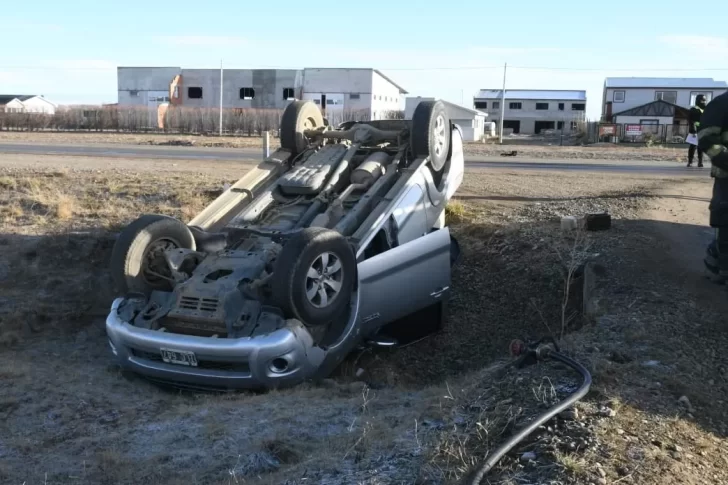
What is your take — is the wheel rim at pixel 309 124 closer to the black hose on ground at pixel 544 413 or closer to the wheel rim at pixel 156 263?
the wheel rim at pixel 156 263

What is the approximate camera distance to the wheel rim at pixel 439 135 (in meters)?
8.12

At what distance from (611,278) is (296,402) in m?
3.66

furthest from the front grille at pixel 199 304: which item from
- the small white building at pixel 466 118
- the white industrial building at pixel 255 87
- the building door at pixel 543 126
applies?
the building door at pixel 543 126

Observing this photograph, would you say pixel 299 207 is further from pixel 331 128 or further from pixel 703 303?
pixel 703 303

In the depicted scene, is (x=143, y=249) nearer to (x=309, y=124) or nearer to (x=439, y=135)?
(x=309, y=124)

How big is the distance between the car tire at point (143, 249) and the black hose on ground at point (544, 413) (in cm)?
341

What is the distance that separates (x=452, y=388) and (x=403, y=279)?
1.76 m

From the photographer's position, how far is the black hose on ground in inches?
136

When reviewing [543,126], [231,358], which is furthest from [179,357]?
[543,126]

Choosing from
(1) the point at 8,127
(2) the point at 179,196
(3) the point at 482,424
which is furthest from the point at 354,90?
(3) the point at 482,424

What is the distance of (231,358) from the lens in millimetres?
5688

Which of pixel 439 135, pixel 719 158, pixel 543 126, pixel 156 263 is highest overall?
pixel 543 126

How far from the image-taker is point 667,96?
2628 inches

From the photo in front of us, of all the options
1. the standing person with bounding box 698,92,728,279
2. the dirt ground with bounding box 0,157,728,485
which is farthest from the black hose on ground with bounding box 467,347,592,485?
the standing person with bounding box 698,92,728,279
